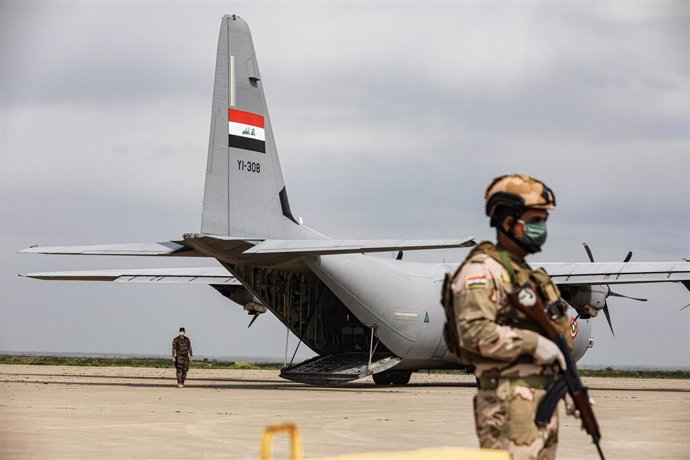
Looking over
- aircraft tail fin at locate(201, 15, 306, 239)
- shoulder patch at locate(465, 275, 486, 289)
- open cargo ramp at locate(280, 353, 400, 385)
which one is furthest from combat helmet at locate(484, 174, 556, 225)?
open cargo ramp at locate(280, 353, 400, 385)

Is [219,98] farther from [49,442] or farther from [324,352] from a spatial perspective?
[49,442]

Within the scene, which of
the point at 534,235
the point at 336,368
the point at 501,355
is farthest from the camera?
the point at 336,368

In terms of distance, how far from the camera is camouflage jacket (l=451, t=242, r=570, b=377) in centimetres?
546

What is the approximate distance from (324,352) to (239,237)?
6.72m

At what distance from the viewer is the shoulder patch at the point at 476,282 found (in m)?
5.55

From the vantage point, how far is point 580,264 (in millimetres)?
28656

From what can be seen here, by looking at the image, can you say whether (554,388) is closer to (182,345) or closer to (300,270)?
(300,270)

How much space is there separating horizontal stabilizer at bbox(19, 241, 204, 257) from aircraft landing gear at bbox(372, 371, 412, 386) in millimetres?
9535

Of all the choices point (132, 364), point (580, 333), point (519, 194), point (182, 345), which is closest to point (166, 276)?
point (182, 345)

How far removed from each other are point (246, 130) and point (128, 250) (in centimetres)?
388

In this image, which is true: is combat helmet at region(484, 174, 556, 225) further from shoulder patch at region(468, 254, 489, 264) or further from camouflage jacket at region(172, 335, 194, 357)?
camouflage jacket at region(172, 335, 194, 357)

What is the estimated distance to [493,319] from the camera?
5.53 metres

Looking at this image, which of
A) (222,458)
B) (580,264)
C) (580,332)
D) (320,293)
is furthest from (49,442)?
(580,332)

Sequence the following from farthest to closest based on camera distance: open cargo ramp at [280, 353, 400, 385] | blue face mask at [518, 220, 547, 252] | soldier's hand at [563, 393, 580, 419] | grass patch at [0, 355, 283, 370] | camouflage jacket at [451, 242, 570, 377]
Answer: grass patch at [0, 355, 283, 370]
open cargo ramp at [280, 353, 400, 385]
blue face mask at [518, 220, 547, 252]
soldier's hand at [563, 393, 580, 419]
camouflage jacket at [451, 242, 570, 377]
